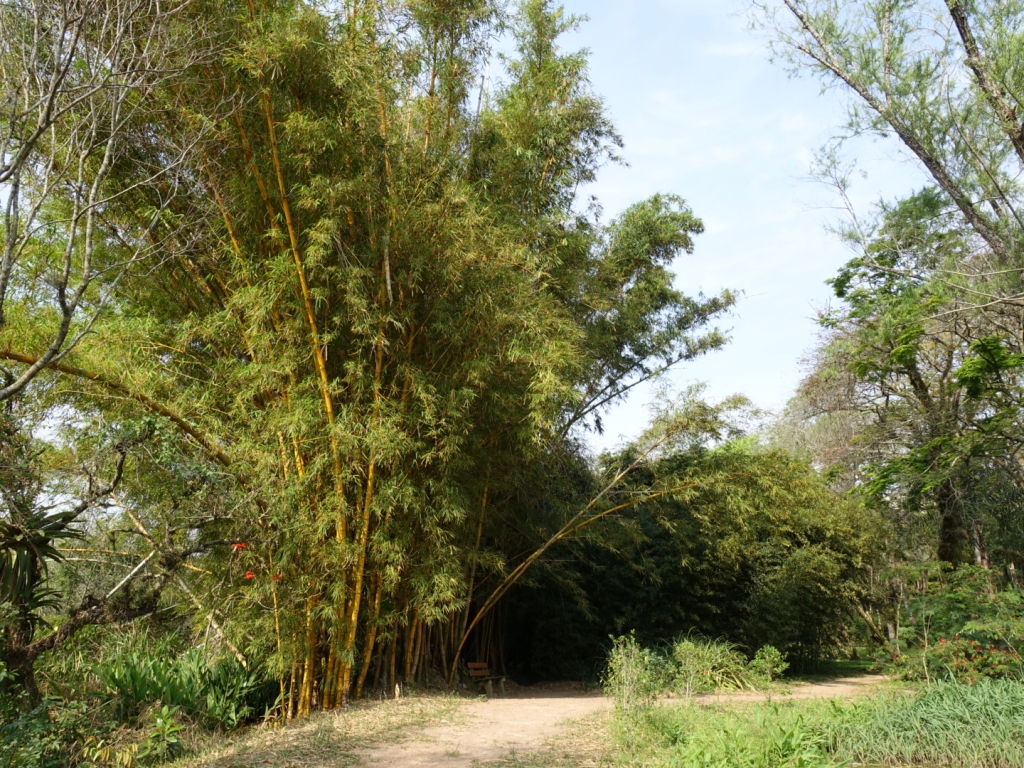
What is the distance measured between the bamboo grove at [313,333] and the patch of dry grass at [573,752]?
1.21 metres

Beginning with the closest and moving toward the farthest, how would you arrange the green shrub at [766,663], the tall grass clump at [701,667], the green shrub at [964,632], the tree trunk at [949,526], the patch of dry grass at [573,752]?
the patch of dry grass at [573,752] < the green shrub at [964,632] < the tall grass clump at [701,667] < the green shrub at [766,663] < the tree trunk at [949,526]

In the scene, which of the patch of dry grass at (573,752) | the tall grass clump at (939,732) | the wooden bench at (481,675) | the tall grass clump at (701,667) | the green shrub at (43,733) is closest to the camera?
the green shrub at (43,733)

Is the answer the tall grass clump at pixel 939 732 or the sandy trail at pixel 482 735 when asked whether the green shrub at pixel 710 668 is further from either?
the tall grass clump at pixel 939 732

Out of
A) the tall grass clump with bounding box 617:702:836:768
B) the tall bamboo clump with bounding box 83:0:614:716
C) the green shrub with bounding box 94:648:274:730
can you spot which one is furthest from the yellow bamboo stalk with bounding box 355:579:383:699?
the tall grass clump with bounding box 617:702:836:768

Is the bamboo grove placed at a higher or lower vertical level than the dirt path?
higher

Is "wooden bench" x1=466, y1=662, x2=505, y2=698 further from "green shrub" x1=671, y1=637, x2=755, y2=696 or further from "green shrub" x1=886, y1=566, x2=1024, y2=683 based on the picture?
"green shrub" x1=886, y1=566, x2=1024, y2=683

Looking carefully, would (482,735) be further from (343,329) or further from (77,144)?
(77,144)

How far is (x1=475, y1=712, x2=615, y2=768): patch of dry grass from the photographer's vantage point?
3.91m

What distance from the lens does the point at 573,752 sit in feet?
13.9

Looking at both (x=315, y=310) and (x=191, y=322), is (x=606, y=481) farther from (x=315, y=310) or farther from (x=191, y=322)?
(x=191, y=322)

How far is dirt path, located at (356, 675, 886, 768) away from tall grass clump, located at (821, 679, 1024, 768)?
1700mm

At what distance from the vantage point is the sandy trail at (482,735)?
4.04 metres

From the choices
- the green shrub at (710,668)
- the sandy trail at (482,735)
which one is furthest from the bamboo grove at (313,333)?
the green shrub at (710,668)

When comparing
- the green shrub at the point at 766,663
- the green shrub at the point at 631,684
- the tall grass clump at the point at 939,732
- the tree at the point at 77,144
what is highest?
the tree at the point at 77,144
